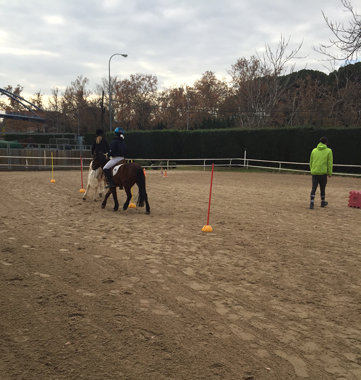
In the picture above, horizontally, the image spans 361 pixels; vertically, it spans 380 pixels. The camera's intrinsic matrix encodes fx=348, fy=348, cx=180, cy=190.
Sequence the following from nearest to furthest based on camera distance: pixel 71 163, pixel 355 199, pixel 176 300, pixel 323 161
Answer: pixel 176 300 → pixel 323 161 → pixel 355 199 → pixel 71 163

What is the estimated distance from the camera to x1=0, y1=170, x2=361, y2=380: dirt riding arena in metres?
2.97

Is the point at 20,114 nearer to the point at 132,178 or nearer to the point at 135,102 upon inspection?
the point at 135,102

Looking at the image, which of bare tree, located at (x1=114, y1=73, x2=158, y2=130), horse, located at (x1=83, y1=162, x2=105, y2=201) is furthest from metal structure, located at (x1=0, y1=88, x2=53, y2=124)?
horse, located at (x1=83, y1=162, x2=105, y2=201)

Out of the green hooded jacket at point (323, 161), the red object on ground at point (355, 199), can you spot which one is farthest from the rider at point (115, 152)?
the red object on ground at point (355, 199)

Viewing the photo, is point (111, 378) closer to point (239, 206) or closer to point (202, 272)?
point (202, 272)

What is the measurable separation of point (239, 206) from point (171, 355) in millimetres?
8589

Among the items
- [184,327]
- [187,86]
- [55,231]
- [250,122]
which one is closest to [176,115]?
[187,86]

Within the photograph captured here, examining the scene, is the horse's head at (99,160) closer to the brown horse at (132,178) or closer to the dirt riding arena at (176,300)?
the brown horse at (132,178)

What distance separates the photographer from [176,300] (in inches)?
165

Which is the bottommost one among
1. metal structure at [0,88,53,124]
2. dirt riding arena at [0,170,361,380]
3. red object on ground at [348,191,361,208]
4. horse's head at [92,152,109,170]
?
dirt riding arena at [0,170,361,380]

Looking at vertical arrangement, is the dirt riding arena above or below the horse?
below

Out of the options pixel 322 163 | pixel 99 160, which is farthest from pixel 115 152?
pixel 322 163

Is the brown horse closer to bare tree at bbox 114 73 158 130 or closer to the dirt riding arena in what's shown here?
the dirt riding arena

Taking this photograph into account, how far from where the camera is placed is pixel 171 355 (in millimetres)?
3066
